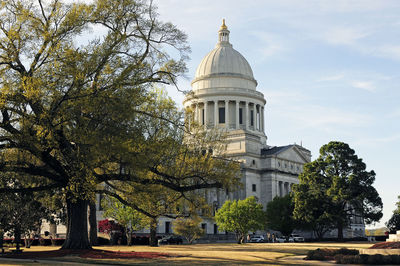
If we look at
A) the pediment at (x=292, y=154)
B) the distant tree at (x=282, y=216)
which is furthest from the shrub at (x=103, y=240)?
the pediment at (x=292, y=154)

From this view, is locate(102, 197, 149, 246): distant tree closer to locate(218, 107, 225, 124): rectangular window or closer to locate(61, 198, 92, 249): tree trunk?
locate(61, 198, 92, 249): tree trunk

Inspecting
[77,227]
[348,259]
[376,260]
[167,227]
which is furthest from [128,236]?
[376,260]

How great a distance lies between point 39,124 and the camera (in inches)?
1085

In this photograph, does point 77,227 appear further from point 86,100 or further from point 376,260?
point 376,260

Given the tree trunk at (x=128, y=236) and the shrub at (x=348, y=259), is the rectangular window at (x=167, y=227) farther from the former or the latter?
the shrub at (x=348, y=259)

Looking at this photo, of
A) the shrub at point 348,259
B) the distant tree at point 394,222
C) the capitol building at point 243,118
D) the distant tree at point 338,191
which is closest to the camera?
the shrub at point 348,259

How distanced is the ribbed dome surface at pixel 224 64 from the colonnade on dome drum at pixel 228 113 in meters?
7.28

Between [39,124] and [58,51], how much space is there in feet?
14.1

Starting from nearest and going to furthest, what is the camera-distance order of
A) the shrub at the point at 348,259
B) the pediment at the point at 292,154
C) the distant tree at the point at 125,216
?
the shrub at the point at 348,259, the distant tree at the point at 125,216, the pediment at the point at 292,154

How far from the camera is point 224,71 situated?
12056 cm

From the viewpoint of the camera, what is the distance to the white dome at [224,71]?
119000 millimetres

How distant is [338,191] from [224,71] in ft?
184

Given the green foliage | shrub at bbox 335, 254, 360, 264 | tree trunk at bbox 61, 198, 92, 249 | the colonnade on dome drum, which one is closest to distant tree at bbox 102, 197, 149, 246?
the green foliage

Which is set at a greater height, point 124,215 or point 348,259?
point 124,215
